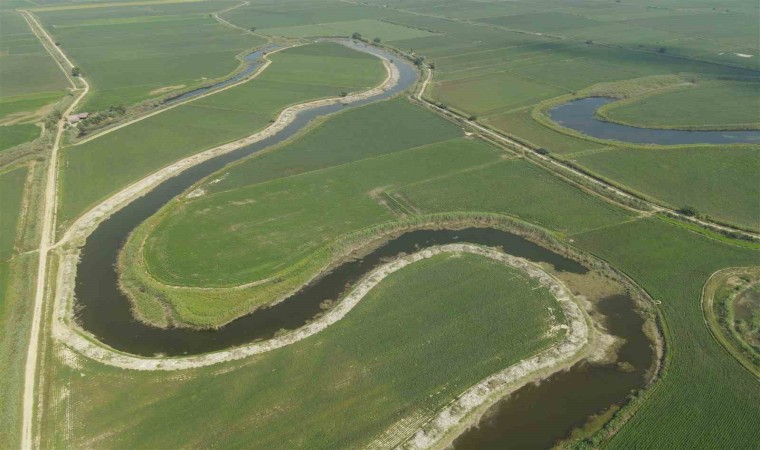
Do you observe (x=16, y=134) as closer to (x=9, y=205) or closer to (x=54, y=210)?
(x=9, y=205)

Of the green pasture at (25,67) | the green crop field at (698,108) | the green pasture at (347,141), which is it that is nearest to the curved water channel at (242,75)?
the green pasture at (25,67)

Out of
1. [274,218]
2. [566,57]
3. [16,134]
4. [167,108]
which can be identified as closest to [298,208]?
[274,218]

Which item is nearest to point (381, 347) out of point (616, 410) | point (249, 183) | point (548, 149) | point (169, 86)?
point (616, 410)

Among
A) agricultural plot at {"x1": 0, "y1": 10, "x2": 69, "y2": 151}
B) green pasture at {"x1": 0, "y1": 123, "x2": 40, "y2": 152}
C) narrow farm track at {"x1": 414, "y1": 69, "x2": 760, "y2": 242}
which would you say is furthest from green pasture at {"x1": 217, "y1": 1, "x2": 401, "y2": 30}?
narrow farm track at {"x1": 414, "y1": 69, "x2": 760, "y2": 242}

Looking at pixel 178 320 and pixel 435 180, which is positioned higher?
pixel 435 180

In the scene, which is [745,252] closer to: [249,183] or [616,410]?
[616,410]

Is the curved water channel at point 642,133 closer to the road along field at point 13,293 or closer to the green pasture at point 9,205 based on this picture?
the road along field at point 13,293
